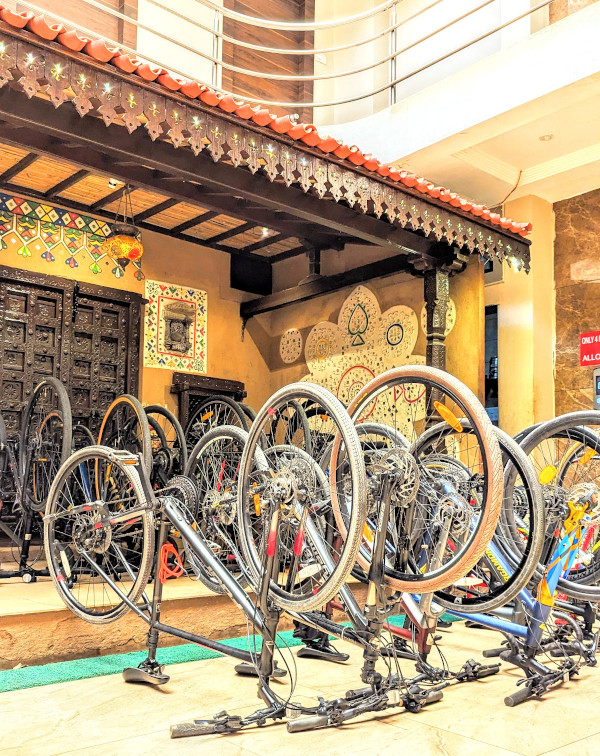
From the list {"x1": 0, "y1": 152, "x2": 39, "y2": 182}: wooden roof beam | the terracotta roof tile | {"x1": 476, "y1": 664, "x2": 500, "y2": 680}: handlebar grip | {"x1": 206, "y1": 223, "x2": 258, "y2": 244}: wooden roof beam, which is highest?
{"x1": 0, "y1": 152, "x2": 39, "y2": 182}: wooden roof beam

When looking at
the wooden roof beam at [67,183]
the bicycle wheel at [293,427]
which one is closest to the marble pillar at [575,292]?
the bicycle wheel at [293,427]

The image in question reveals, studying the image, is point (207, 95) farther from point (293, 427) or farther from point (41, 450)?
point (293, 427)

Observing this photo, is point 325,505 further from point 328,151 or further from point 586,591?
point 328,151

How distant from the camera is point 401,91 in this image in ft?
29.7

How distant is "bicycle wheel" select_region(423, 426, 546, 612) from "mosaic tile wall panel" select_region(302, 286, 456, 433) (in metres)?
3.72

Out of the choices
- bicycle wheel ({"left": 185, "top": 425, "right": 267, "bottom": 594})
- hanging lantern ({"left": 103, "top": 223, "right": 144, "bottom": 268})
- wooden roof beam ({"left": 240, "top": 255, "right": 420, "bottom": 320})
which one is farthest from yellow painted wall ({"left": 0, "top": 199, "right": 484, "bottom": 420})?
bicycle wheel ({"left": 185, "top": 425, "right": 267, "bottom": 594})

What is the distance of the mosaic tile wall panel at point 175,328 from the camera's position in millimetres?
8109

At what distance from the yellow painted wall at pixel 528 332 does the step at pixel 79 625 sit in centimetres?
401

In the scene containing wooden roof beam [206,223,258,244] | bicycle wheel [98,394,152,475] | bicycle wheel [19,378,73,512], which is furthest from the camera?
wooden roof beam [206,223,258,244]

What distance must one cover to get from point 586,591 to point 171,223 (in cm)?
611

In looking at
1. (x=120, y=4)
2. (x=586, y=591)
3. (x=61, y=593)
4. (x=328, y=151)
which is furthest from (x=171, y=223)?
(x=586, y=591)

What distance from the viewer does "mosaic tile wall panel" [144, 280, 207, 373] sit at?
8109mm

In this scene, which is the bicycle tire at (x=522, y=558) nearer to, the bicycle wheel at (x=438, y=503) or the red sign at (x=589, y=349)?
the bicycle wheel at (x=438, y=503)

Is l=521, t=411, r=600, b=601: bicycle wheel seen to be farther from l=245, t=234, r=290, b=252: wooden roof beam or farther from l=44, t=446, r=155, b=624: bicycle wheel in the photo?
l=245, t=234, r=290, b=252: wooden roof beam
